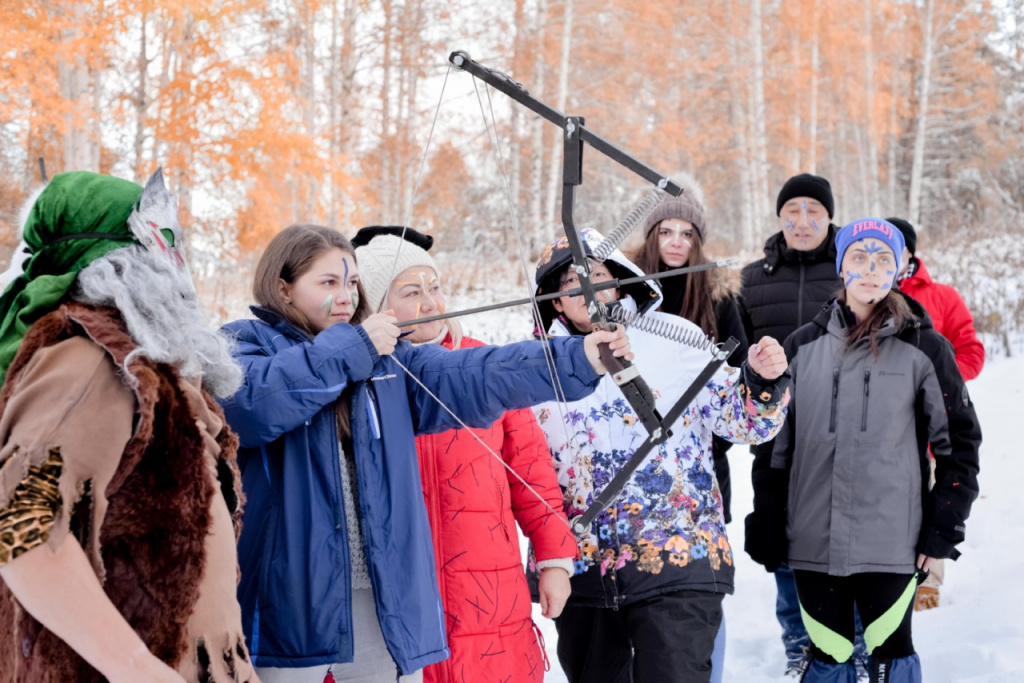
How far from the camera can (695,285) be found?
361cm

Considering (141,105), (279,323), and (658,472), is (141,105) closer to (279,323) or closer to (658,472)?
(279,323)

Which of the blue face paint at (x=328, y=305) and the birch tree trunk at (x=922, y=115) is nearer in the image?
the blue face paint at (x=328, y=305)

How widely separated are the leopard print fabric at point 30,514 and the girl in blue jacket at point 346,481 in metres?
0.61

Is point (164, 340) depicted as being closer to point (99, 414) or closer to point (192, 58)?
point (99, 414)

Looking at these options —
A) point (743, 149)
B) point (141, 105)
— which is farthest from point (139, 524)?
point (743, 149)

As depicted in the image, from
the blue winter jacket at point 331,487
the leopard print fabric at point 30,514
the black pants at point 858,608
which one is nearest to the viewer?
the leopard print fabric at point 30,514

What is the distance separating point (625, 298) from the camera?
9.64 ft

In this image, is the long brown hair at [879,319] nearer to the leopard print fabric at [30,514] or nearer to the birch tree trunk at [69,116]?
the leopard print fabric at [30,514]

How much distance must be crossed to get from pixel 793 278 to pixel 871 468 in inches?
53.7

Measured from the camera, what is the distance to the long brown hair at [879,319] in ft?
10.5

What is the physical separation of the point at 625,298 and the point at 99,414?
185cm

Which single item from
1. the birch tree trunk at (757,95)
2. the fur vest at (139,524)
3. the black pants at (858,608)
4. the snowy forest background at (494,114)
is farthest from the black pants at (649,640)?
the birch tree trunk at (757,95)

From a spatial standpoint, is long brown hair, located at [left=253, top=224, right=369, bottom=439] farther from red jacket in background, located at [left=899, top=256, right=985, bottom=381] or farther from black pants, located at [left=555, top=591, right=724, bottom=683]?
red jacket in background, located at [left=899, top=256, right=985, bottom=381]

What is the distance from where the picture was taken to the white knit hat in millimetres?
2609
